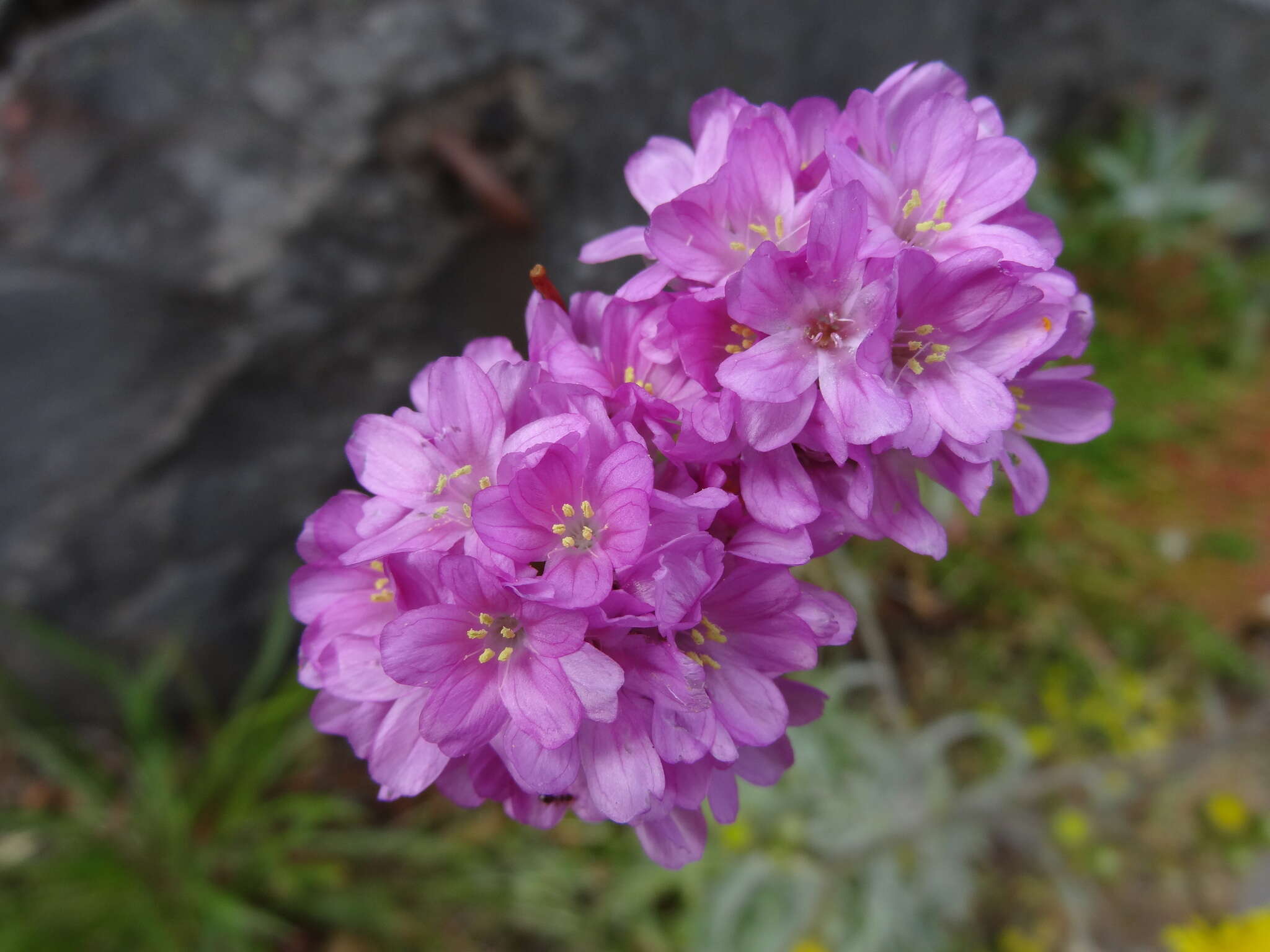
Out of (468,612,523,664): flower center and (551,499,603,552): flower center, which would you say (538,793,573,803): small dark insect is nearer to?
(468,612,523,664): flower center

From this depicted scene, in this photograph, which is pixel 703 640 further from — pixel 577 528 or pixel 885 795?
pixel 885 795

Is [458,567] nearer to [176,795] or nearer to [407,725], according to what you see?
[407,725]

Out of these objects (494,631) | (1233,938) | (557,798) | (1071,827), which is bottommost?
(1071,827)

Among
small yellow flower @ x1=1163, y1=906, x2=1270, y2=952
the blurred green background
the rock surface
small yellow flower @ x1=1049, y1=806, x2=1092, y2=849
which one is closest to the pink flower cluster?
the blurred green background

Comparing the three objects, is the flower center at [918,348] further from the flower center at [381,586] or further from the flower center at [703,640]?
the flower center at [381,586]

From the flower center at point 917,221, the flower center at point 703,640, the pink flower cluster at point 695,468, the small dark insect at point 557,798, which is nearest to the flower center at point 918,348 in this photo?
the pink flower cluster at point 695,468

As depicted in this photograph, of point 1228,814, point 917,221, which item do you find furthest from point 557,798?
point 1228,814
